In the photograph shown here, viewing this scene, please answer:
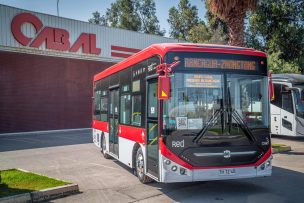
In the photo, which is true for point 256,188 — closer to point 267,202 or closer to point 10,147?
point 267,202

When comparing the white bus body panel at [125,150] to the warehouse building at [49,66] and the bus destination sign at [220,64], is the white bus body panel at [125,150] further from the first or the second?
the warehouse building at [49,66]

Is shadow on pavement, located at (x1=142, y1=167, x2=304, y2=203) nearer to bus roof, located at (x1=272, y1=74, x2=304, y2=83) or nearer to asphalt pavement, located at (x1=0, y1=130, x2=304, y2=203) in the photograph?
asphalt pavement, located at (x1=0, y1=130, x2=304, y2=203)

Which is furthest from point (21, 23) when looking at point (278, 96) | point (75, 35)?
point (278, 96)

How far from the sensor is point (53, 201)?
739 cm

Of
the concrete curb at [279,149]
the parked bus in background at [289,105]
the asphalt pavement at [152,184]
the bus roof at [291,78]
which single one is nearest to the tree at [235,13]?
the bus roof at [291,78]

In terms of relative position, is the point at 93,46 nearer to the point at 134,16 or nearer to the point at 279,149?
the point at 279,149

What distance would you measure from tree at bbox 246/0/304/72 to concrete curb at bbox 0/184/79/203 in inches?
1084

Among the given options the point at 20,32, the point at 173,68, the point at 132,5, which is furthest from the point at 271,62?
the point at 132,5

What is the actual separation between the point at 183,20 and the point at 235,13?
38708mm

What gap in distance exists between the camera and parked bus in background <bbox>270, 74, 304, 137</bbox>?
686 inches

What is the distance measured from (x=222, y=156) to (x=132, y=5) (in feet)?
175

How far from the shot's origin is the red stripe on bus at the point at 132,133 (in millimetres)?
8281

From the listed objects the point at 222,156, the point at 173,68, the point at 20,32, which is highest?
the point at 20,32

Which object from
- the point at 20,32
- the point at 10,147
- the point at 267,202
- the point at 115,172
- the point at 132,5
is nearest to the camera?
the point at 267,202
